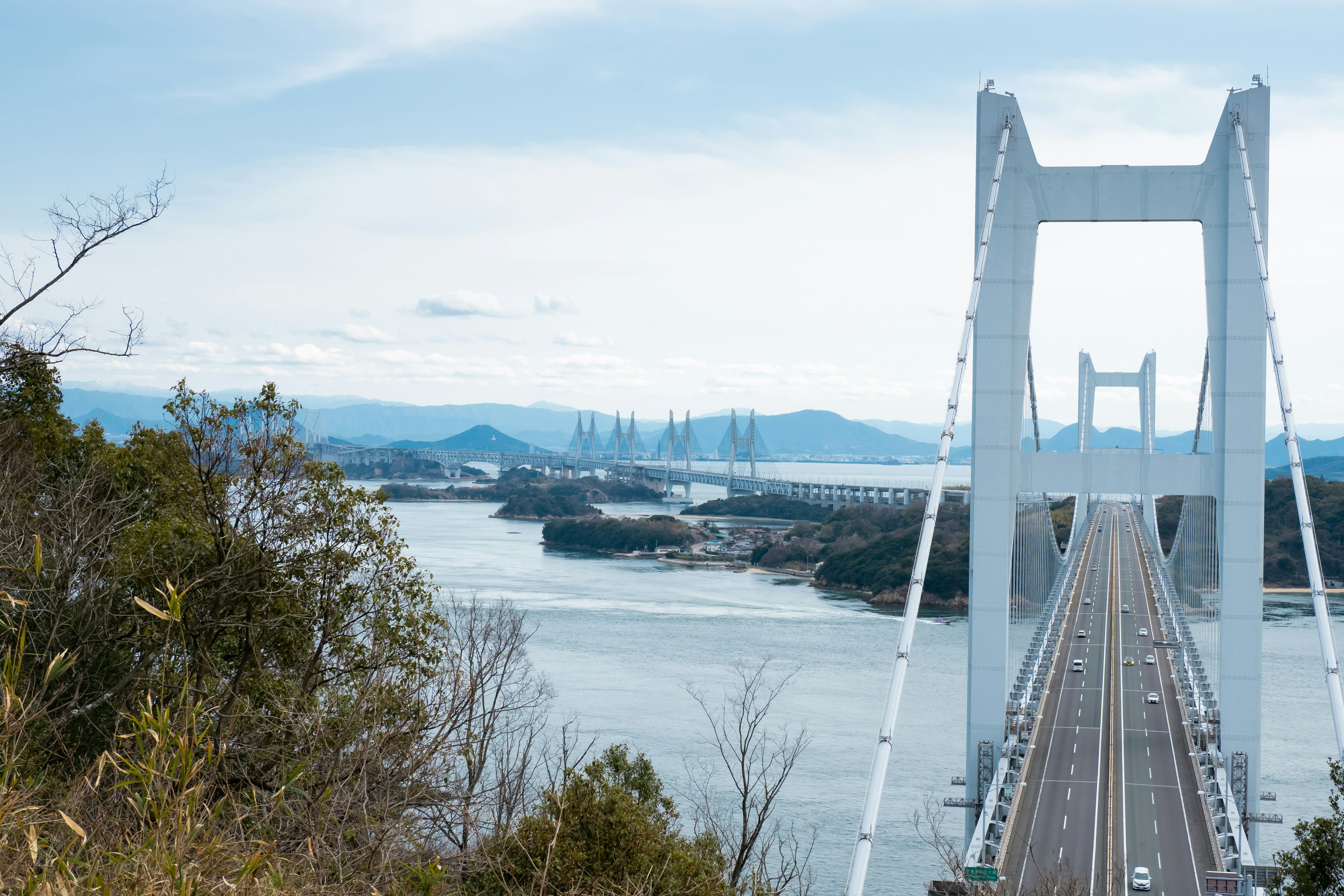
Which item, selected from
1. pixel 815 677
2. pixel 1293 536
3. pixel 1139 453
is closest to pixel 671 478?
pixel 1293 536

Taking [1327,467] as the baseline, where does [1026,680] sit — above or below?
below

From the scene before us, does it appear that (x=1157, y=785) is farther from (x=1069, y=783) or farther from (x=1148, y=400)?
(x=1148, y=400)

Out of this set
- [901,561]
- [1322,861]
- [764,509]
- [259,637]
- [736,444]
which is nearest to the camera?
[1322,861]

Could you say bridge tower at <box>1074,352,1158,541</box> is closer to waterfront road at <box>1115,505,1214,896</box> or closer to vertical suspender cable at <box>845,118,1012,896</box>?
waterfront road at <box>1115,505,1214,896</box>

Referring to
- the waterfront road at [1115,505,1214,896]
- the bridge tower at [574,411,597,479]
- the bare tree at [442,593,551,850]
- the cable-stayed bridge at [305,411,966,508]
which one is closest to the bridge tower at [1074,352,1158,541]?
the cable-stayed bridge at [305,411,966,508]

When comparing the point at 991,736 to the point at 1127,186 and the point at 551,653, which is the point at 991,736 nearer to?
the point at 1127,186

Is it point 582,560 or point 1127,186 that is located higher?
point 1127,186

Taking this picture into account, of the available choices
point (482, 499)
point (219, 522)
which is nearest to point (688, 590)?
point (219, 522)
